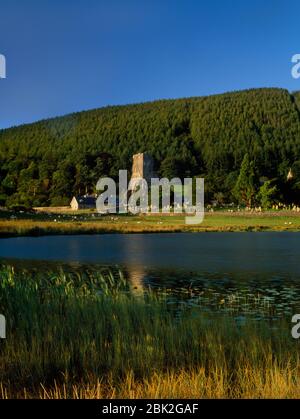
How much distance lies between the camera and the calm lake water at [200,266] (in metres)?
21.1

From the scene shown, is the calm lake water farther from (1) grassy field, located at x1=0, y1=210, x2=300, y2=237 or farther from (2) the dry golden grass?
(1) grassy field, located at x1=0, y1=210, x2=300, y2=237

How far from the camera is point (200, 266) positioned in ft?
114

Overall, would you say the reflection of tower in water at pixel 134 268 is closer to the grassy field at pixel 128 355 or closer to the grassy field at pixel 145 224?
the grassy field at pixel 128 355

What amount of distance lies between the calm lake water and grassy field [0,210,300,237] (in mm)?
12644

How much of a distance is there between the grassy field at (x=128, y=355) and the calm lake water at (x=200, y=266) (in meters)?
5.09

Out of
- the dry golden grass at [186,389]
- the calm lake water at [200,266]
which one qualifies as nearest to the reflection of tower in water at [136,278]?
the calm lake water at [200,266]

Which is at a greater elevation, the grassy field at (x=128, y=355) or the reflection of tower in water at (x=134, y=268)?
the grassy field at (x=128, y=355)

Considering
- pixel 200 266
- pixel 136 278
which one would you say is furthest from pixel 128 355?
pixel 200 266

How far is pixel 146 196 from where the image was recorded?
144 m

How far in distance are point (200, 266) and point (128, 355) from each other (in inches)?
952

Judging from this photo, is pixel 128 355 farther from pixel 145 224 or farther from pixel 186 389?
pixel 145 224
